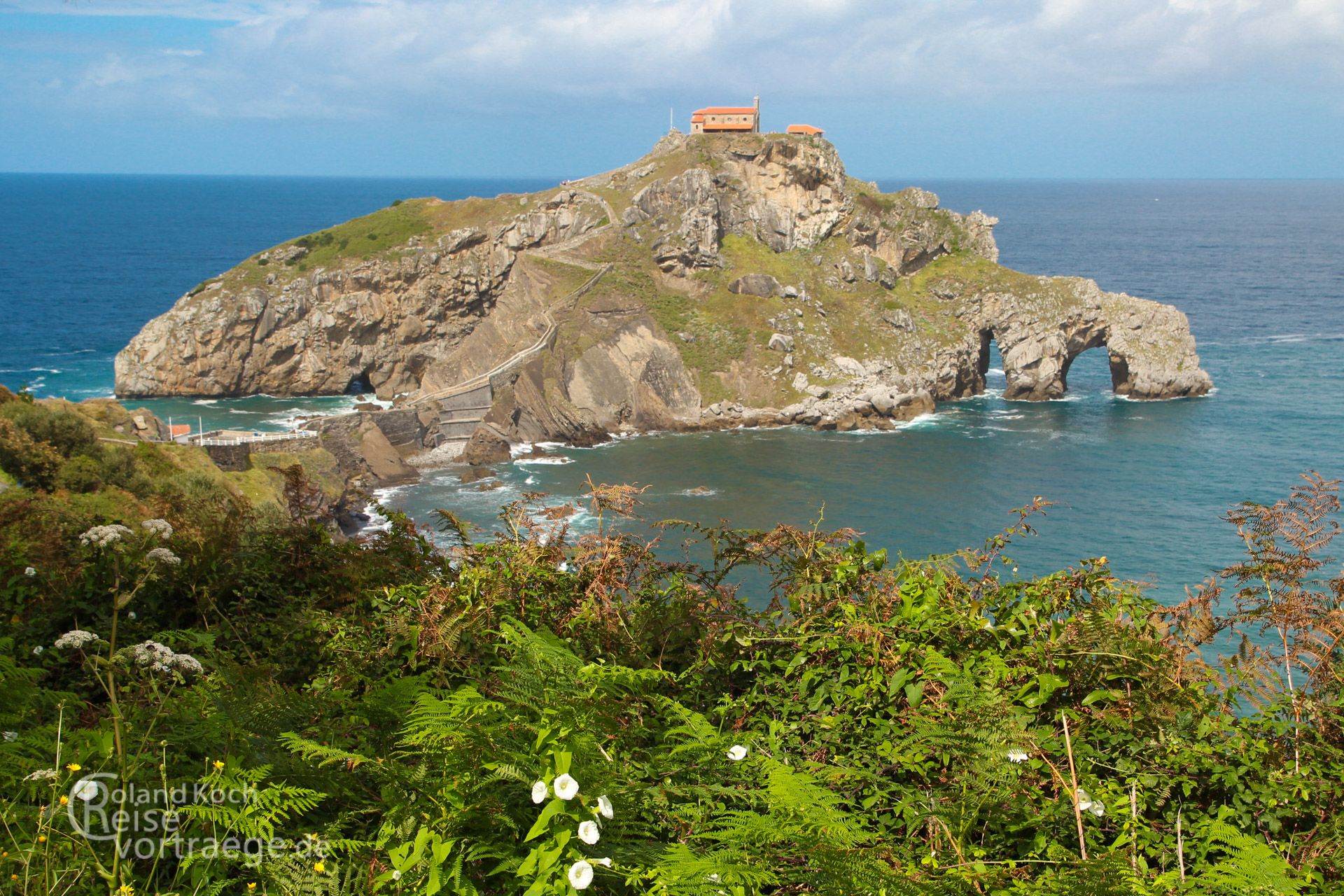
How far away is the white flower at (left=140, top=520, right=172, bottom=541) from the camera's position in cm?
562

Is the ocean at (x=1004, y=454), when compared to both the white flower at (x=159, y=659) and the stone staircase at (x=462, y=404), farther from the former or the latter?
the white flower at (x=159, y=659)

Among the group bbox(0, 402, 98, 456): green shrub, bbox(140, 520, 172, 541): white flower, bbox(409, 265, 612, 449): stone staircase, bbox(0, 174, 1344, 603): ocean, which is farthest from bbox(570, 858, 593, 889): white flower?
bbox(409, 265, 612, 449): stone staircase

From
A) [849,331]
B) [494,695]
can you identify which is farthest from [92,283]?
[494,695]

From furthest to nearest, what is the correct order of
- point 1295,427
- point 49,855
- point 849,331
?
point 849,331 < point 1295,427 < point 49,855

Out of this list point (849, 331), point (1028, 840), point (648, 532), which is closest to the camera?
point (1028, 840)

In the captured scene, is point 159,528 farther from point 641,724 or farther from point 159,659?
point 641,724

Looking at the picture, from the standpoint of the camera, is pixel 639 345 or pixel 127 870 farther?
pixel 639 345

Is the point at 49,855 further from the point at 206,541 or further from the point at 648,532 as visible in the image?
the point at 648,532

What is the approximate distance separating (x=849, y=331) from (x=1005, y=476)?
2309 centimetres

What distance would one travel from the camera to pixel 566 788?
242cm

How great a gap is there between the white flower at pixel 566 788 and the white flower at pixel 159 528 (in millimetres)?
4200

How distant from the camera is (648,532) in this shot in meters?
31.0

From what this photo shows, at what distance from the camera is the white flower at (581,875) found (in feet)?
7.53

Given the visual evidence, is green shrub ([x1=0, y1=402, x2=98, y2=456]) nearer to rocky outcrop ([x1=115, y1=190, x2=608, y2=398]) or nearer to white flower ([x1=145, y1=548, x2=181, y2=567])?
white flower ([x1=145, y1=548, x2=181, y2=567])
